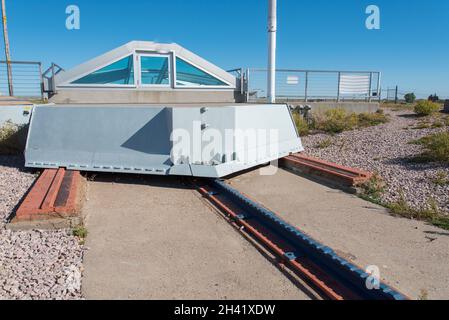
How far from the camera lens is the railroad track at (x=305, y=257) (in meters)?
2.81

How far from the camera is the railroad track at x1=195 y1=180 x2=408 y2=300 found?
111 inches

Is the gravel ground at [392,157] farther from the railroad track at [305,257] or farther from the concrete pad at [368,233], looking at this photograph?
the railroad track at [305,257]

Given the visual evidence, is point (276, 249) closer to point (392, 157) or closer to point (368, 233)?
point (368, 233)

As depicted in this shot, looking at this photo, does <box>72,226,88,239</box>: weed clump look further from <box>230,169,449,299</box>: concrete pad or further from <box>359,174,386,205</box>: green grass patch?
<box>359,174,386,205</box>: green grass patch

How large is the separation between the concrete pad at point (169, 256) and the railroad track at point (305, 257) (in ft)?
0.56

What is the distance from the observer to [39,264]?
Answer: 3.13 metres

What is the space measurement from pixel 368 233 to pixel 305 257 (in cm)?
116

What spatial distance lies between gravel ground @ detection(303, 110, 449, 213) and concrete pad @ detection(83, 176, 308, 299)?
291 centimetres

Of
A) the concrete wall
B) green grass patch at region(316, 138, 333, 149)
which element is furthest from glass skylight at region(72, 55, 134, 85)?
green grass patch at region(316, 138, 333, 149)

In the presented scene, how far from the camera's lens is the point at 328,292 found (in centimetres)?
284

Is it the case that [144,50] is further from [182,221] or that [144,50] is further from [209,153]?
[182,221]

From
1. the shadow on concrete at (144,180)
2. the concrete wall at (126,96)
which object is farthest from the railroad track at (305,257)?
the concrete wall at (126,96)
